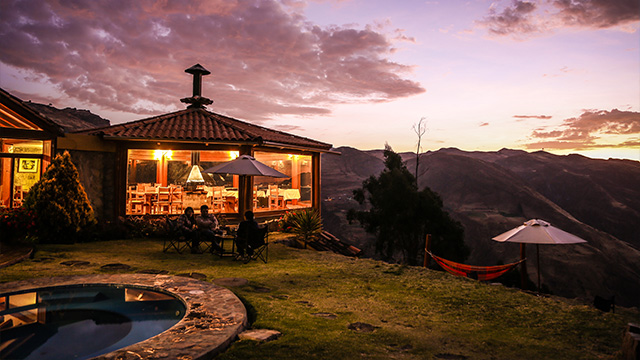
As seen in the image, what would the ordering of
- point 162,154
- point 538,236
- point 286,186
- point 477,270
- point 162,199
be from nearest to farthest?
point 538,236
point 477,270
point 162,199
point 162,154
point 286,186

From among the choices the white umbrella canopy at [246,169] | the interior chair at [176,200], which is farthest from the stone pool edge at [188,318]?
the interior chair at [176,200]

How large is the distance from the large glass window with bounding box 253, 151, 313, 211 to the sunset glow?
4489 millimetres

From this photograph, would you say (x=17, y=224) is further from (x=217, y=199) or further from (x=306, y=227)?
(x=306, y=227)

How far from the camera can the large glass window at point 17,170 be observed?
41.4 feet

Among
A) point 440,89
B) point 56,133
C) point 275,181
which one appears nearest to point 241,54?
point 275,181

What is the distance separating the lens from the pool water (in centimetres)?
374

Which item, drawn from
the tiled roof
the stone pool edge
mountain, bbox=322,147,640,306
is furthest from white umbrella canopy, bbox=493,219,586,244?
mountain, bbox=322,147,640,306

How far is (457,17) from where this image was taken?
41.1 feet

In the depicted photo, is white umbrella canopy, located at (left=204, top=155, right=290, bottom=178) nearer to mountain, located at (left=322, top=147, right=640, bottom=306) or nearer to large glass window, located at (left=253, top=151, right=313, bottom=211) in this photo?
large glass window, located at (left=253, top=151, right=313, bottom=211)

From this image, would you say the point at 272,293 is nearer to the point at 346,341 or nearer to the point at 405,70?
the point at 346,341

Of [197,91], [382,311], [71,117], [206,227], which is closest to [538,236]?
[382,311]

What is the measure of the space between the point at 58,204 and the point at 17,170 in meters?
7.26

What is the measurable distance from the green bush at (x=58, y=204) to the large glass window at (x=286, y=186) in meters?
6.07

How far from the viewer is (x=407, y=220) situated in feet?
111
